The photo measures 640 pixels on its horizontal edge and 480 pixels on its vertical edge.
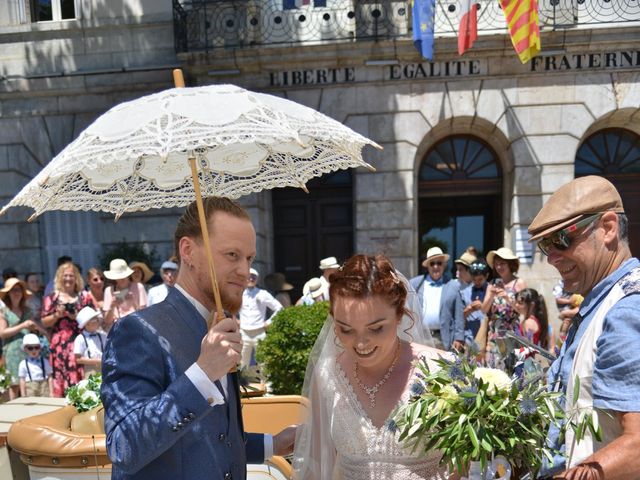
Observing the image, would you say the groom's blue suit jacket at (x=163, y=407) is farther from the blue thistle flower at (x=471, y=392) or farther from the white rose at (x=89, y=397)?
the white rose at (x=89, y=397)

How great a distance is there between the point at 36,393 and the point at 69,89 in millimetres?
7832

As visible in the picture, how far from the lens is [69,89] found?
1155cm

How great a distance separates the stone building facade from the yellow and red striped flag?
41.3 inches

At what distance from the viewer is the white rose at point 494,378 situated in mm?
1673

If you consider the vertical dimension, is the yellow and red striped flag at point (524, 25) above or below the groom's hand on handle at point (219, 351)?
above

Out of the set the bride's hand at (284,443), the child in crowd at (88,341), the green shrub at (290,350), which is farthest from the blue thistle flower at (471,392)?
the child in crowd at (88,341)

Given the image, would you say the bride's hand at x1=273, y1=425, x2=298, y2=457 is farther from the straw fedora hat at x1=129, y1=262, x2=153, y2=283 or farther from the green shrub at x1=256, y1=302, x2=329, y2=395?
the straw fedora hat at x1=129, y1=262, x2=153, y2=283

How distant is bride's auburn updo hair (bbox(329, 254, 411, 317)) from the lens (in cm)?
224

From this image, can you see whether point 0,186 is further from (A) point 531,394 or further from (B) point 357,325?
(A) point 531,394

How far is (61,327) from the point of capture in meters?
6.30

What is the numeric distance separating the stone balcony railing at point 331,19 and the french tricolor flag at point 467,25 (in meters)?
1.06

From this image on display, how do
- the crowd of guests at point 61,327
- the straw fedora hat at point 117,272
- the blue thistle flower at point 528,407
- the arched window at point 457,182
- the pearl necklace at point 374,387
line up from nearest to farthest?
the blue thistle flower at point 528,407
the pearl necklace at point 374,387
the crowd of guests at point 61,327
the straw fedora hat at point 117,272
the arched window at point 457,182

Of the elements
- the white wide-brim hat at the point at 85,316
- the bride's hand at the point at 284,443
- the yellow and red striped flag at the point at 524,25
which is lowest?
the white wide-brim hat at the point at 85,316

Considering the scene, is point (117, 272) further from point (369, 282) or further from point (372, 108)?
point (372, 108)
